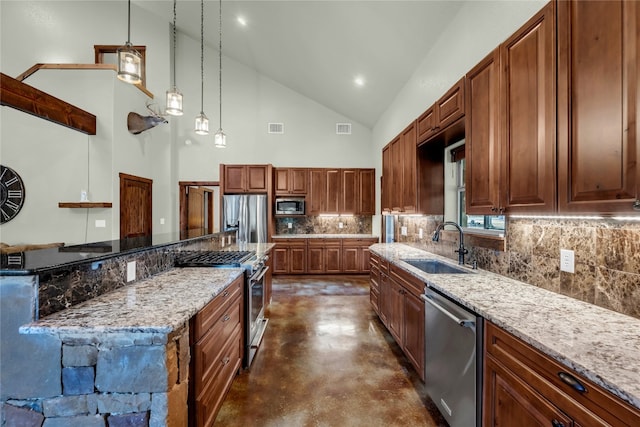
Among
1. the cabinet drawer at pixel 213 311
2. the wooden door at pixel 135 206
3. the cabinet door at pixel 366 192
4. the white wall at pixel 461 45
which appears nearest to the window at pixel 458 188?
the white wall at pixel 461 45

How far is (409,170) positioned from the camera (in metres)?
3.22

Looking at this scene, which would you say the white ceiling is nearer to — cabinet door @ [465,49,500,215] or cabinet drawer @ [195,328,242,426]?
cabinet door @ [465,49,500,215]

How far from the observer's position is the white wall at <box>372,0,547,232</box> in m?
1.88

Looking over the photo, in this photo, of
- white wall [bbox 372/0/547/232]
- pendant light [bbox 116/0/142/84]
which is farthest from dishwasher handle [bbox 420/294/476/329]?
pendant light [bbox 116/0/142/84]

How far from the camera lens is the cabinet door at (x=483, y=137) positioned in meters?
1.73

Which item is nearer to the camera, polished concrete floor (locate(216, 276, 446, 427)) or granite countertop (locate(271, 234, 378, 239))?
polished concrete floor (locate(216, 276, 446, 427))

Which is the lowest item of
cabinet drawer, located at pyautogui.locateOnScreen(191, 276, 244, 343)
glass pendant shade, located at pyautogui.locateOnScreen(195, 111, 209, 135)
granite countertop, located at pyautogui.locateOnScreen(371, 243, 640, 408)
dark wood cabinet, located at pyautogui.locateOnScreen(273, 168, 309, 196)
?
cabinet drawer, located at pyautogui.locateOnScreen(191, 276, 244, 343)

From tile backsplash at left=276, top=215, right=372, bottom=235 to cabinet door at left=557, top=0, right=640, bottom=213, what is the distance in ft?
17.2

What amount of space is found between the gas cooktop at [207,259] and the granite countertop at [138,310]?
40cm

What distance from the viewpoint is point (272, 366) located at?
2502 millimetres

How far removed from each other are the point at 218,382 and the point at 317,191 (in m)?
4.78

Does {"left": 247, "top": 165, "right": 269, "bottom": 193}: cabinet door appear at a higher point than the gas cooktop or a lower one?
higher

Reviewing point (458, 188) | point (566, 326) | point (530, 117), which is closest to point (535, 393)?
point (566, 326)

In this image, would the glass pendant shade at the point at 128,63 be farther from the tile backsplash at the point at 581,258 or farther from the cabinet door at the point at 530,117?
the tile backsplash at the point at 581,258
